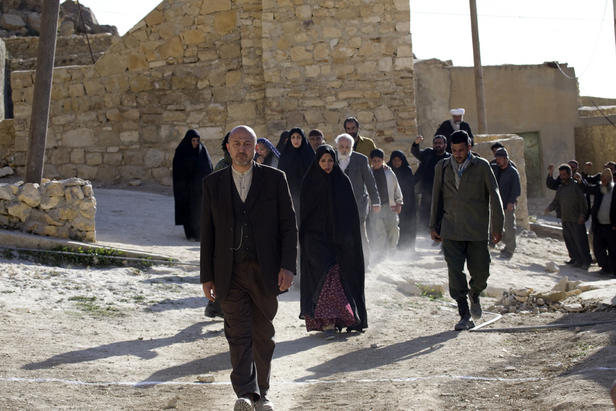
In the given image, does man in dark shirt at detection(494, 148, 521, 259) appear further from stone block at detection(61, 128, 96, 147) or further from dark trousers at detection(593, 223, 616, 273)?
stone block at detection(61, 128, 96, 147)

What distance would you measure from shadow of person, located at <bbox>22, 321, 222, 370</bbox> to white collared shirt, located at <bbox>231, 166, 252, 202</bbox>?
1.68 m

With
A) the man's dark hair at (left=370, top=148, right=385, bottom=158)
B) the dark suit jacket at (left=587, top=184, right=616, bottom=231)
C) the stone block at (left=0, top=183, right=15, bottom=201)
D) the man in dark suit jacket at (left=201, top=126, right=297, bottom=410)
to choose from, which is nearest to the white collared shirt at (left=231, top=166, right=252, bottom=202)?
the man in dark suit jacket at (left=201, top=126, right=297, bottom=410)

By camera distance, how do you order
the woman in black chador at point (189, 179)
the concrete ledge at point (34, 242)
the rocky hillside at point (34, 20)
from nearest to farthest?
the concrete ledge at point (34, 242), the woman in black chador at point (189, 179), the rocky hillside at point (34, 20)

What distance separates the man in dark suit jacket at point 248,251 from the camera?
411cm

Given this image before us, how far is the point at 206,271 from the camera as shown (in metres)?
4.19

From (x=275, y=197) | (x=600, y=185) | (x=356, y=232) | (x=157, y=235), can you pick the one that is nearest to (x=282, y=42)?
(x=157, y=235)

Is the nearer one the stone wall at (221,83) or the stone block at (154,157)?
the stone wall at (221,83)

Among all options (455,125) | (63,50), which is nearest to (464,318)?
(455,125)

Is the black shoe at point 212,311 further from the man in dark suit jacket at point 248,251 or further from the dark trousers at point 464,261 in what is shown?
the man in dark suit jacket at point 248,251

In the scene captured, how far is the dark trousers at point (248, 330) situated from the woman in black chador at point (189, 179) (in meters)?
6.12

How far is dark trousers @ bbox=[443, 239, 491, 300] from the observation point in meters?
6.41

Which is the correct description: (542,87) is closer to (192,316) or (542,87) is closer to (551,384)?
(192,316)

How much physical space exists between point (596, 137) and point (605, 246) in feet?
32.0

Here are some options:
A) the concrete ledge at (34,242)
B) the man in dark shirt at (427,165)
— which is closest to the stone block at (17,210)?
the concrete ledge at (34,242)
